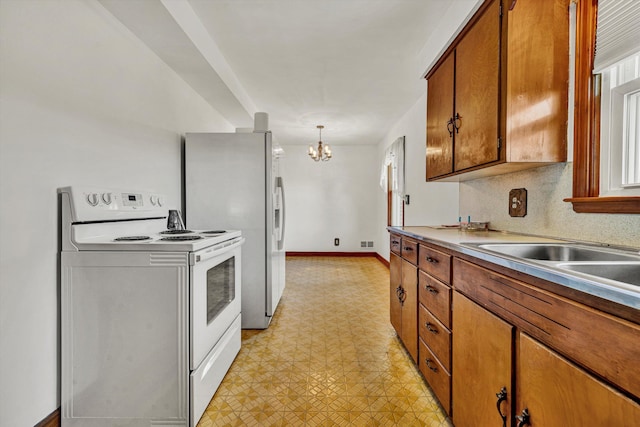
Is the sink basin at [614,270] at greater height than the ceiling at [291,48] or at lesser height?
lesser

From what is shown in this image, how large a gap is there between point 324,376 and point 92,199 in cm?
173

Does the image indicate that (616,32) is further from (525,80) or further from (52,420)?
(52,420)

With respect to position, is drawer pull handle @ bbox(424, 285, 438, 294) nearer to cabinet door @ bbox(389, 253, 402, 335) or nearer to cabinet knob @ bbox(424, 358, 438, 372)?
cabinet knob @ bbox(424, 358, 438, 372)

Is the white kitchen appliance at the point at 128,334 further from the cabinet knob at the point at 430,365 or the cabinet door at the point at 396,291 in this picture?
the cabinet door at the point at 396,291

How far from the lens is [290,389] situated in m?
1.89

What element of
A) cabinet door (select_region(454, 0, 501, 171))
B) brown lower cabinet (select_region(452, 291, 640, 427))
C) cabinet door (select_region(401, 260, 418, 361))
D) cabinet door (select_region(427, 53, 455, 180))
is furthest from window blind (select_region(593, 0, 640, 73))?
cabinet door (select_region(401, 260, 418, 361))

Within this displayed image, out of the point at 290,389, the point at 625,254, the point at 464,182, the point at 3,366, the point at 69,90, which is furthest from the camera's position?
the point at 464,182

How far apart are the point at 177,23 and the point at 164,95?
768 millimetres

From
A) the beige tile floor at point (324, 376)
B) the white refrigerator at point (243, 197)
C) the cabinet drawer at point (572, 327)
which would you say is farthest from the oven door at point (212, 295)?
the cabinet drawer at point (572, 327)

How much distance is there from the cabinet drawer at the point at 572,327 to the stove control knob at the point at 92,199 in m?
1.93

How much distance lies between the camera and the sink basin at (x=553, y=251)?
1.27 m

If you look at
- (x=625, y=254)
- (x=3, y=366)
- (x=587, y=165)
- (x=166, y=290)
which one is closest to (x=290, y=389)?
(x=166, y=290)

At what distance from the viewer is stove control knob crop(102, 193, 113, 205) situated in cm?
176

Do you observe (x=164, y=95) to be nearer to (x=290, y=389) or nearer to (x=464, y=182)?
(x=290, y=389)
